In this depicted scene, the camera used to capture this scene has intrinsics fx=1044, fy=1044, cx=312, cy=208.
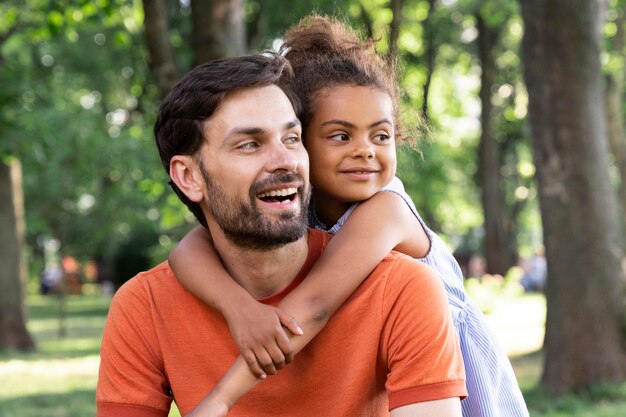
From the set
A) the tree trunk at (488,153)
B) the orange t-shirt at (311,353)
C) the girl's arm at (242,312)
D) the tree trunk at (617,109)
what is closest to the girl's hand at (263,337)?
the girl's arm at (242,312)

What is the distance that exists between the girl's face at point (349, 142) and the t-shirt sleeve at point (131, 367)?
72 cm

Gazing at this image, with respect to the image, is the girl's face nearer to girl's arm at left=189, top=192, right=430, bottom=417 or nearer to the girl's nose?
the girl's nose

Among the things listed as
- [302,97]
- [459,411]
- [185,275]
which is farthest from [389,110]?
[459,411]

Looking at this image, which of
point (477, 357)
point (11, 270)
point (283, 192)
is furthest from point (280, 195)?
point (11, 270)

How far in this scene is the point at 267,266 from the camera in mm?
2986

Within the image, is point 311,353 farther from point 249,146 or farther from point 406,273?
point 249,146

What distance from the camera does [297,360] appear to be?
2.88 m

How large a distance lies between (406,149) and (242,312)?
2.82 meters

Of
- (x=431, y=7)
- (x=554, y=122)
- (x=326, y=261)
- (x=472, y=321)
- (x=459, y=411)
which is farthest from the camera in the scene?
(x=431, y=7)

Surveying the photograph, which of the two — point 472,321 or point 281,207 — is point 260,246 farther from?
point 472,321

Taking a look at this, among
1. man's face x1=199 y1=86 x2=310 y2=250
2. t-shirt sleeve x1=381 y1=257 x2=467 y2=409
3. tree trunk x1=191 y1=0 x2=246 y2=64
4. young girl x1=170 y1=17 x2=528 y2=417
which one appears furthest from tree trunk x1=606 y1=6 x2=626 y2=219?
t-shirt sleeve x1=381 y1=257 x2=467 y2=409

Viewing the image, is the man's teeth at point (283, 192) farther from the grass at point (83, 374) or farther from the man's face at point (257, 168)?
the grass at point (83, 374)

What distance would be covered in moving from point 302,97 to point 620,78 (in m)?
16.4

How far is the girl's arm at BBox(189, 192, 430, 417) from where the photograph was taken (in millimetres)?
2770
